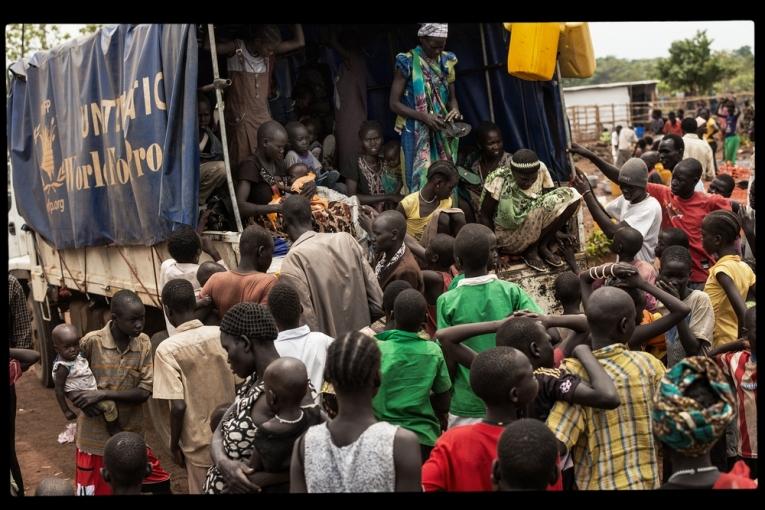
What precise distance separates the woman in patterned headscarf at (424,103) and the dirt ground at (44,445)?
280 centimetres

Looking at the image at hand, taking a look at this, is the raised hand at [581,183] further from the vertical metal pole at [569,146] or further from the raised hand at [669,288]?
the raised hand at [669,288]

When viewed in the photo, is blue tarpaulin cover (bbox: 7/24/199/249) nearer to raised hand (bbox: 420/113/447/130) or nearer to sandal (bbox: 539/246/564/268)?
raised hand (bbox: 420/113/447/130)

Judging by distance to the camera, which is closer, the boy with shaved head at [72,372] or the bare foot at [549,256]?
the boy with shaved head at [72,372]

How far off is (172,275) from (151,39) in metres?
2.05

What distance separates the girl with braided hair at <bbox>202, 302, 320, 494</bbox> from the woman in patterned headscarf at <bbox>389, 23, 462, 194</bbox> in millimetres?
3956

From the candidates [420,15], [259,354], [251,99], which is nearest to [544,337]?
[259,354]

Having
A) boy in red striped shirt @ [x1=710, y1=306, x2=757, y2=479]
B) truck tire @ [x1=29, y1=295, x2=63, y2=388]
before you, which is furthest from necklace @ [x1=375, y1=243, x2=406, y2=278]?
truck tire @ [x1=29, y1=295, x2=63, y2=388]

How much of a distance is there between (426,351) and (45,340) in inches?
254

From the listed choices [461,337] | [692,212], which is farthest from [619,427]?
[692,212]

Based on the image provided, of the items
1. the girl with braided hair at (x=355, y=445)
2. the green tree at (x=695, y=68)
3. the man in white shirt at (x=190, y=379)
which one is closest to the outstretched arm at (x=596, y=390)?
the girl with braided hair at (x=355, y=445)

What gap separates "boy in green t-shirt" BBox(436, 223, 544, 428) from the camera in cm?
452

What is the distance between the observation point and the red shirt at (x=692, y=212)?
262 inches

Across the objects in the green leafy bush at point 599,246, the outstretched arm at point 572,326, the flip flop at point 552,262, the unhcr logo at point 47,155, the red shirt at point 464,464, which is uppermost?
the unhcr logo at point 47,155

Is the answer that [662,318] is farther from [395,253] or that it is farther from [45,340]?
[45,340]
